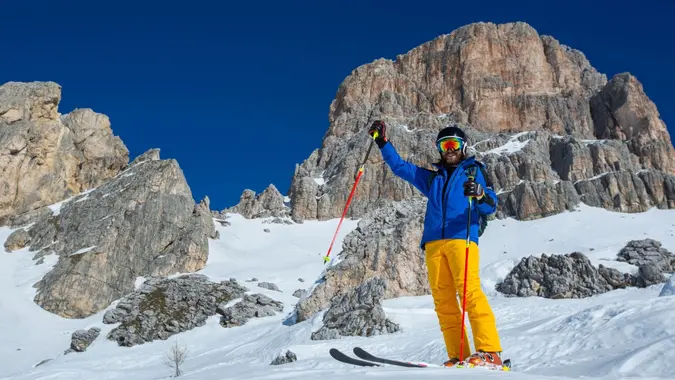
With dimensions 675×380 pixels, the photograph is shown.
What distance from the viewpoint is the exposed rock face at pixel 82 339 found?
39.2 meters

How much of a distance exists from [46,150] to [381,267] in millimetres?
61330

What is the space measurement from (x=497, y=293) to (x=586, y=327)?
65.0 ft

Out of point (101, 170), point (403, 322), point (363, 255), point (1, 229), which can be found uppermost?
point (101, 170)

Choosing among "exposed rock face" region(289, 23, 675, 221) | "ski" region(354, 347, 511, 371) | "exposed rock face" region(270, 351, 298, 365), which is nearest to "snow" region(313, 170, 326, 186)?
"exposed rock face" region(289, 23, 675, 221)

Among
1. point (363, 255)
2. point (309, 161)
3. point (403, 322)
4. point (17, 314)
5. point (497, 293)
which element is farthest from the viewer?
point (309, 161)

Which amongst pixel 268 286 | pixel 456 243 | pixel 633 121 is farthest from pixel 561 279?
pixel 633 121

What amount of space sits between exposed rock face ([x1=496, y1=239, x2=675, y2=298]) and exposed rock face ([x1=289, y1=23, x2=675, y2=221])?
4591 centimetres

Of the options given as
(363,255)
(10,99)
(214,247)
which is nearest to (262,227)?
(214,247)

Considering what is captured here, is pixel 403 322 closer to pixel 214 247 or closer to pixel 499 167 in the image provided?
pixel 214 247

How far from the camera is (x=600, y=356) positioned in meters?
6.44

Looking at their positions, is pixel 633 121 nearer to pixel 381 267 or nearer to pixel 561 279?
pixel 561 279

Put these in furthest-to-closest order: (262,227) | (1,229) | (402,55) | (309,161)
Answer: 1. (402,55)
2. (309,161)
3. (262,227)
4. (1,229)

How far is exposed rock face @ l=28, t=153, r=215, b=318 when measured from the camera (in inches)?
1925

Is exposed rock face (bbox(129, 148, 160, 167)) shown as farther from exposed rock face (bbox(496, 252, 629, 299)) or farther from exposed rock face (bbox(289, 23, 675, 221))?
exposed rock face (bbox(496, 252, 629, 299))
